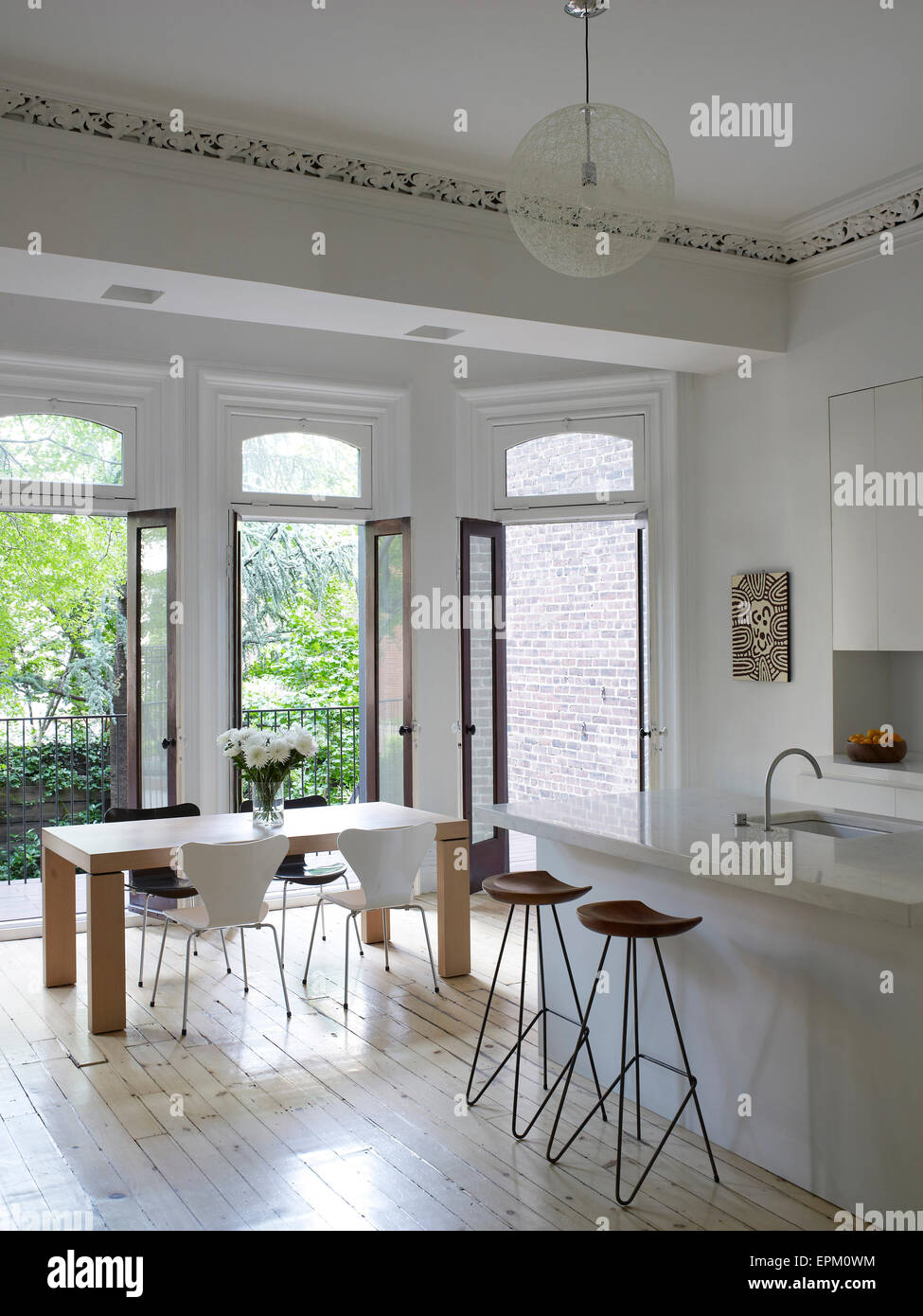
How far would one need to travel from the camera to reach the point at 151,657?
611cm

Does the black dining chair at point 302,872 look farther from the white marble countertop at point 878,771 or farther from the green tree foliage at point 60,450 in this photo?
the white marble countertop at point 878,771

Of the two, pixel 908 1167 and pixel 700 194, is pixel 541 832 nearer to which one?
pixel 908 1167

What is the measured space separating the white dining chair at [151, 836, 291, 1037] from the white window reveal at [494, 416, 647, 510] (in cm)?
311

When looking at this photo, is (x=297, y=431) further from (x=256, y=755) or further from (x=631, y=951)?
(x=631, y=951)

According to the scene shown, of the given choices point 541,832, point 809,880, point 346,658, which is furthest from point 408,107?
point 346,658

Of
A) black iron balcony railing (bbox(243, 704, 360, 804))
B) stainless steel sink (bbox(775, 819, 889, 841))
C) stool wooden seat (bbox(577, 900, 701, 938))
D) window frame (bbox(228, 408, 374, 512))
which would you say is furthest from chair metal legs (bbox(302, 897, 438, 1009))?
black iron balcony railing (bbox(243, 704, 360, 804))

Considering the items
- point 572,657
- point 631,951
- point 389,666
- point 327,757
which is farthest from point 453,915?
point 327,757

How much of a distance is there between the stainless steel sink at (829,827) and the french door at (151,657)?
367cm

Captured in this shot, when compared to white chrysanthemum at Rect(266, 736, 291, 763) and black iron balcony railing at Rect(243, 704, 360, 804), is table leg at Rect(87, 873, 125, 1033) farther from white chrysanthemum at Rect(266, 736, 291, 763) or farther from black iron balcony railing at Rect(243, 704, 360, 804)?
black iron balcony railing at Rect(243, 704, 360, 804)

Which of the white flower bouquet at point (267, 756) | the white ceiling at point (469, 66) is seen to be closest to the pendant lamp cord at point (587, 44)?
the white ceiling at point (469, 66)

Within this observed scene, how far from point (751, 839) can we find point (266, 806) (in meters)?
2.45

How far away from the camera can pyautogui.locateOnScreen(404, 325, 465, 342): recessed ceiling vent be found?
5.27 metres

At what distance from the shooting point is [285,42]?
385 centimetres

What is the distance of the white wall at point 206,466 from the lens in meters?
6.01
